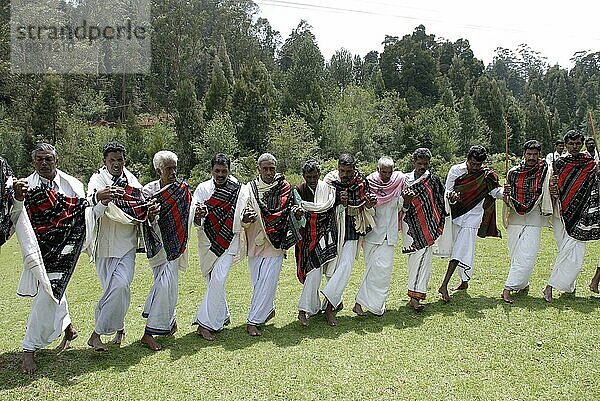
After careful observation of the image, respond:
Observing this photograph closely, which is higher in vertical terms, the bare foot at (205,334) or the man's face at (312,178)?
the man's face at (312,178)

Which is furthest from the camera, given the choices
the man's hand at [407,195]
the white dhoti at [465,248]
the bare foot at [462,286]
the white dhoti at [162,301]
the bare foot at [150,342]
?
the bare foot at [462,286]

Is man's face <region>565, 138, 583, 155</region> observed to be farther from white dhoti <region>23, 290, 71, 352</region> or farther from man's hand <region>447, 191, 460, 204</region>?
white dhoti <region>23, 290, 71, 352</region>

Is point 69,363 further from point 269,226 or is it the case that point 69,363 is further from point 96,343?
point 269,226

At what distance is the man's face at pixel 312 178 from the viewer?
621cm

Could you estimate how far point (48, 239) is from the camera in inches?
206

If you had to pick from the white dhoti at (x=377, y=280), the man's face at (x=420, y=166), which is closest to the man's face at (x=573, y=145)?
the man's face at (x=420, y=166)

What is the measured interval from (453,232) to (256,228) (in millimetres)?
2747

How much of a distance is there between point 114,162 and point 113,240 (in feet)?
2.51

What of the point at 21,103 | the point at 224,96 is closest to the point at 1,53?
the point at 21,103

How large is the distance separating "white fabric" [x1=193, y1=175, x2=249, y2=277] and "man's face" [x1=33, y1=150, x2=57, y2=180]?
1400 millimetres

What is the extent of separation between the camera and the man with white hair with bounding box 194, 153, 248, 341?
5895 millimetres

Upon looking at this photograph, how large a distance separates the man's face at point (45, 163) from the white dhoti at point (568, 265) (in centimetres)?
585

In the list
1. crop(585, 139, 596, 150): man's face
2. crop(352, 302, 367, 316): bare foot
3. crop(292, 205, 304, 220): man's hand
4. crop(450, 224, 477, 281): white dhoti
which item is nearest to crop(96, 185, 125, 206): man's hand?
crop(292, 205, 304, 220): man's hand

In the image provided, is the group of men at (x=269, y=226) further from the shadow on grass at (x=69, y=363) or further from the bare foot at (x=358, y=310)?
the shadow on grass at (x=69, y=363)
